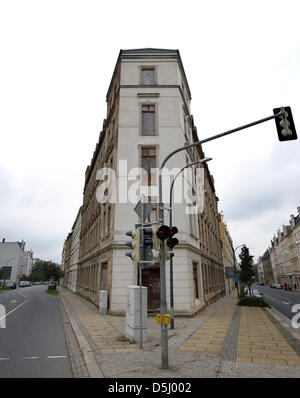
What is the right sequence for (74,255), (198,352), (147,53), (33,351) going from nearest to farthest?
(198,352) < (33,351) < (147,53) < (74,255)

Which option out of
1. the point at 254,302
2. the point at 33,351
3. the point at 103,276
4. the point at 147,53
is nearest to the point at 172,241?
the point at 33,351

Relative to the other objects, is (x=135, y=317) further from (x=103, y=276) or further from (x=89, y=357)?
(x=103, y=276)

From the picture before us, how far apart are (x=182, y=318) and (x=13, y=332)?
848 cm

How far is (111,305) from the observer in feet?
48.3

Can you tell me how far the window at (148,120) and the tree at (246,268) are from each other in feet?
61.8

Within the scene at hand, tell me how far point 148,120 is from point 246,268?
19.7 metres

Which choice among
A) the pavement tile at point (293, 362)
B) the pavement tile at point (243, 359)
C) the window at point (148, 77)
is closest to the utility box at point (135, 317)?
the pavement tile at point (243, 359)

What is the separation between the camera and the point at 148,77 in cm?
1975

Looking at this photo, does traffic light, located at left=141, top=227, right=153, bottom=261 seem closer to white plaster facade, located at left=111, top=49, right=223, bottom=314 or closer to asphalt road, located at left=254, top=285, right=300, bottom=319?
white plaster facade, located at left=111, top=49, right=223, bottom=314

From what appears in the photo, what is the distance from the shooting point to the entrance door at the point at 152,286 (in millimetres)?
15031

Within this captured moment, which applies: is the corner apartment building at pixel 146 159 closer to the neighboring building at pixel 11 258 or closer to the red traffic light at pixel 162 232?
the red traffic light at pixel 162 232

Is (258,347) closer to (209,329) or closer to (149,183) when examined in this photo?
(209,329)

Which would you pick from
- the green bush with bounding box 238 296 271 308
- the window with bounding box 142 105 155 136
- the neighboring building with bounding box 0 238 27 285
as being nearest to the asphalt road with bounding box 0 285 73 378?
the window with bounding box 142 105 155 136

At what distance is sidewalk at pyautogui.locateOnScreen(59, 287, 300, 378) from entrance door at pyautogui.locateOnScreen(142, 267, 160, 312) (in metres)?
3.88
